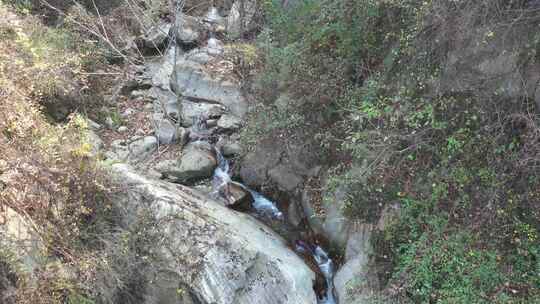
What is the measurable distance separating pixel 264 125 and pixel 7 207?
2852 millimetres

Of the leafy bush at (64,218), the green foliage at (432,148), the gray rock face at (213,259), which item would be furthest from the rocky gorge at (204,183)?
the green foliage at (432,148)

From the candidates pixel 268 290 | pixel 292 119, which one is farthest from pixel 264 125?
pixel 268 290

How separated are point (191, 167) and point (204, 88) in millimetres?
1632

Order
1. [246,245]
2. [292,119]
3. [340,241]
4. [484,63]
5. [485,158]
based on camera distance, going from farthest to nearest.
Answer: [292,119] → [340,241] → [246,245] → [484,63] → [485,158]

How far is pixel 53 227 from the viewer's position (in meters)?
3.81

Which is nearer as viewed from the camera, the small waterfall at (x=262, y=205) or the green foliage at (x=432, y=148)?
the green foliage at (x=432, y=148)

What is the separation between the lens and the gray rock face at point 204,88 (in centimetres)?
662

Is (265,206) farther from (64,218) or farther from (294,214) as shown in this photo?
(64,218)

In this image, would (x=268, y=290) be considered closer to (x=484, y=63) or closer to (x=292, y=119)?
(x=292, y=119)

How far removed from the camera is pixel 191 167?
5801 millimetres

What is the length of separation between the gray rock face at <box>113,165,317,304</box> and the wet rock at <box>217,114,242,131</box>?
190cm

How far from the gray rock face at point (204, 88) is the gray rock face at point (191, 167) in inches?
36.8

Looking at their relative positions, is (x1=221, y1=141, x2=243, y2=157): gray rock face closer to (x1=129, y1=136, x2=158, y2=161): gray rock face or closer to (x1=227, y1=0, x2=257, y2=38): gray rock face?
(x1=129, y1=136, x2=158, y2=161): gray rock face

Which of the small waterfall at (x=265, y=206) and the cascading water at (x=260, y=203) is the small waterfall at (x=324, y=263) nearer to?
the cascading water at (x=260, y=203)
